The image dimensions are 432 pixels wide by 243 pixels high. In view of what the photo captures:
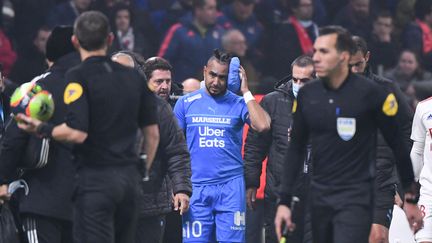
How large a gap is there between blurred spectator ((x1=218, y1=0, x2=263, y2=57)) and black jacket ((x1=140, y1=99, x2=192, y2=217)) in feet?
20.8

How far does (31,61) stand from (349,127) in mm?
7903

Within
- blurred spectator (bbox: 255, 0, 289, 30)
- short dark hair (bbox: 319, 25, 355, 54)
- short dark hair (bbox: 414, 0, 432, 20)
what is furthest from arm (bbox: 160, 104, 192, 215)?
short dark hair (bbox: 414, 0, 432, 20)

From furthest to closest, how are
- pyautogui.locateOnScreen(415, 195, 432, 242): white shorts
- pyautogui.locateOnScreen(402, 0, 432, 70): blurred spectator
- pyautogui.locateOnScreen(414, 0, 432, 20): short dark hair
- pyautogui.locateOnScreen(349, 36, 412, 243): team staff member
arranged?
1. pyautogui.locateOnScreen(414, 0, 432, 20): short dark hair
2. pyautogui.locateOnScreen(402, 0, 432, 70): blurred spectator
3. pyautogui.locateOnScreen(415, 195, 432, 242): white shorts
4. pyautogui.locateOnScreen(349, 36, 412, 243): team staff member

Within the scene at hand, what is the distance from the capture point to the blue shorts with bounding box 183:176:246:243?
10.8 metres

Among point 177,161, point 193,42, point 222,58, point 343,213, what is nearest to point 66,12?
point 193,42

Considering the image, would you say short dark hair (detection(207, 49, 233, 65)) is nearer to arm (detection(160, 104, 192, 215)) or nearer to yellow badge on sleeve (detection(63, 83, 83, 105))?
arm (detection(160, 104, 192, 215))

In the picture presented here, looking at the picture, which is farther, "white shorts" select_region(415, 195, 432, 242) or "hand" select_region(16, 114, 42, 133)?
"white shorts" select_region(415, 195, 432, 242)

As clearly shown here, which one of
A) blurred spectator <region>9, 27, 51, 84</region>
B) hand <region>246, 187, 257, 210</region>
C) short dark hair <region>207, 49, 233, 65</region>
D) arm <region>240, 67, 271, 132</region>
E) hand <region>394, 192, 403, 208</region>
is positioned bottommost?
hand <region>394, 192, 403, 208</region>

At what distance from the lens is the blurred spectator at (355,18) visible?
16.9 meters

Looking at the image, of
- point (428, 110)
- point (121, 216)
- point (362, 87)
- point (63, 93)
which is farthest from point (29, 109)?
point (428, 110)

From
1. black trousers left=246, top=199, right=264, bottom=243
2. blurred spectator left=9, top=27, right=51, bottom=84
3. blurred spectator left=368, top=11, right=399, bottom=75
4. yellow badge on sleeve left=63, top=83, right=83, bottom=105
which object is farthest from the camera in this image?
A: blurred spectator left=368, top=11, right=399, bottom=75

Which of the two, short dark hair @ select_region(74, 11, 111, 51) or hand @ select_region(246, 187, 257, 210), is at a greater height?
short dark hair @ select_region(74, 11, 111, 51)

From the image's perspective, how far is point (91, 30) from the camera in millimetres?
7711

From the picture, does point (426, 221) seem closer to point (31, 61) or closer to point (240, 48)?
point (240, 48)
